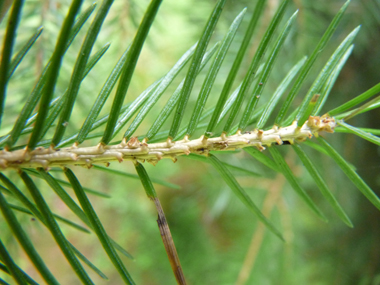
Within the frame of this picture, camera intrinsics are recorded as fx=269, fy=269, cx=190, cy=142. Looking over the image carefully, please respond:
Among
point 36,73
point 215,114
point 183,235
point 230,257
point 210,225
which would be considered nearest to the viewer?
point 215,114

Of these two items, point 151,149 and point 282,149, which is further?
point 282,149

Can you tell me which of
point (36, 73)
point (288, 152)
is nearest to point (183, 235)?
point (288, 152)

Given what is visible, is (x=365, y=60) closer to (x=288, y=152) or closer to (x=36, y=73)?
(x=288, y=152)

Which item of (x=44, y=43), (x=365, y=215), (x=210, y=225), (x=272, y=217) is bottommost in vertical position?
(x=365, y=215)

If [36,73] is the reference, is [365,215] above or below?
below

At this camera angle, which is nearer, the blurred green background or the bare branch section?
the bare branch section

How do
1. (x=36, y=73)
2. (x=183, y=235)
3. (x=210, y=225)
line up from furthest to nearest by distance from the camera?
(x=210, y=225), (x=183, y=235), (x=36, y=73)

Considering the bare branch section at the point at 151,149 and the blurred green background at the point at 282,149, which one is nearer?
the bare branch section at the point at 151,149

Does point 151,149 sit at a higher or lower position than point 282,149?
lower
